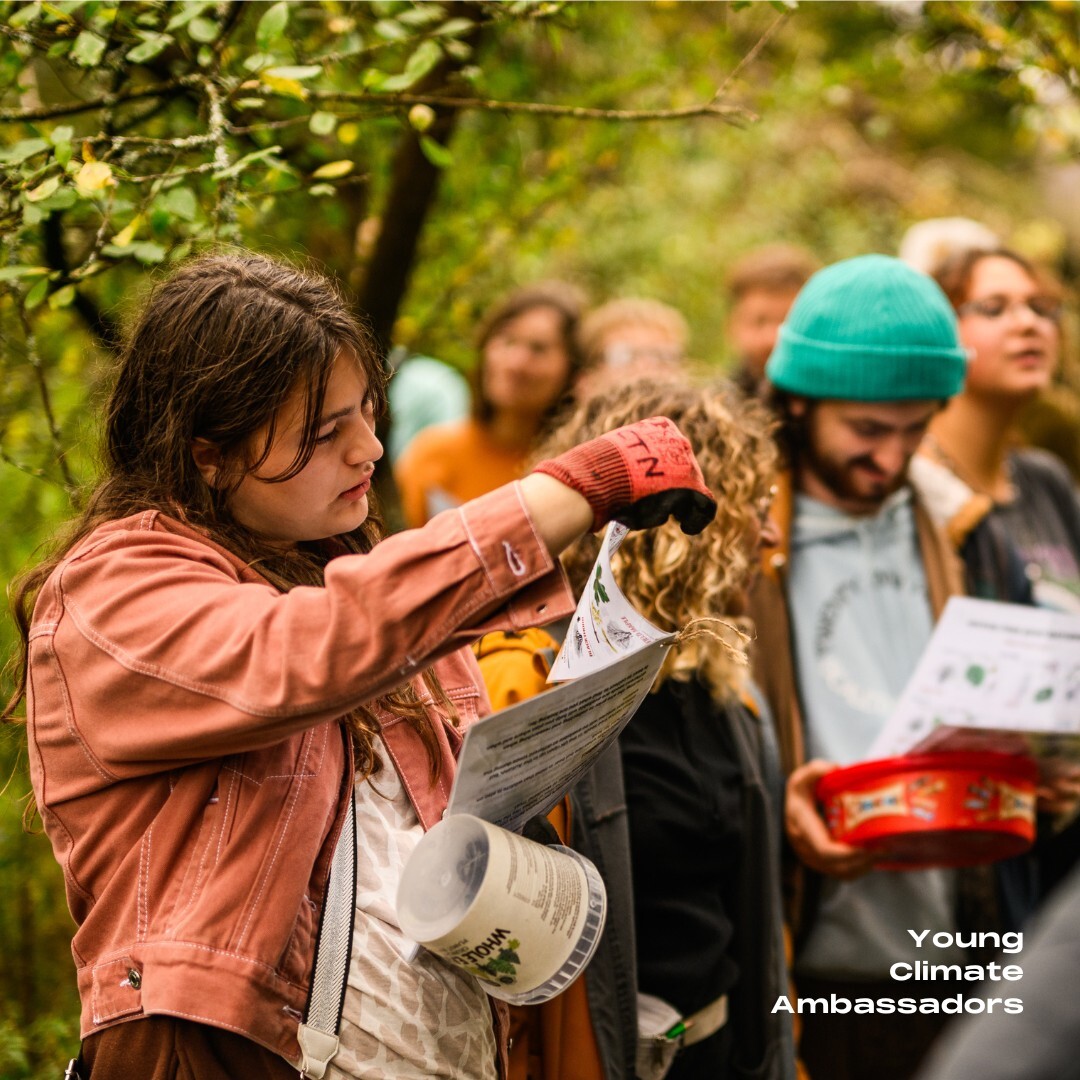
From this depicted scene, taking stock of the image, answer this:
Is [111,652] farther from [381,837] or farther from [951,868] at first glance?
[951,868]

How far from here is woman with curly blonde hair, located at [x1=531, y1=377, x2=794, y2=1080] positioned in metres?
2.10

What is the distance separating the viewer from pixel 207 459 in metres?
1.50

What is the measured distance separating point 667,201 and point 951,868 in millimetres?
6472

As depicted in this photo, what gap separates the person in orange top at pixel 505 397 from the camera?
4453 mm

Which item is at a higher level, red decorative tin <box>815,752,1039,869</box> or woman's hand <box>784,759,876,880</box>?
red decorative tin <box>815,752,1039,869</box>

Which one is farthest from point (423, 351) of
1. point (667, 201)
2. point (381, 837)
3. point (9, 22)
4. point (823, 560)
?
point (667, 201)

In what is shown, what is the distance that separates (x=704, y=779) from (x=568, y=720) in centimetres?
85

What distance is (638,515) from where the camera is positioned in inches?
52.5

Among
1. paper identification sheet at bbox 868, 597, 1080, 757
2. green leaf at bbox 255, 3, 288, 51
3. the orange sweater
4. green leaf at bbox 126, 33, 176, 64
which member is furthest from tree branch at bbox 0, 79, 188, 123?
the orange sweater

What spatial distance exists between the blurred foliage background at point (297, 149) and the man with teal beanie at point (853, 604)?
2.09 feet

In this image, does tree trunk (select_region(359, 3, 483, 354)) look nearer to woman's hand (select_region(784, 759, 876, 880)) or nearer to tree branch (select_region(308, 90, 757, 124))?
tree branch (select_region(308, 90, 757, 124))

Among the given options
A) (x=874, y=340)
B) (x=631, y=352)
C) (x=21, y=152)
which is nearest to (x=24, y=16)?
(x=21, y=152)

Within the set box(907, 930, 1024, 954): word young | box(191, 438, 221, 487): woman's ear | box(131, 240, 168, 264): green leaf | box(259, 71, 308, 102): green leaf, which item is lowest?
box(907, 930, 1024, 954): word young

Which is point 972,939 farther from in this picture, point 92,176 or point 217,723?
point 92,176
